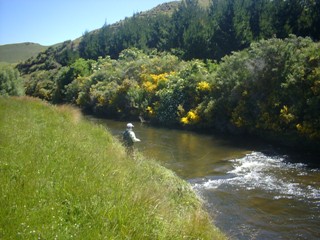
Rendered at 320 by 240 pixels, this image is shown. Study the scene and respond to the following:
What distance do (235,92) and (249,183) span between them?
589 inches

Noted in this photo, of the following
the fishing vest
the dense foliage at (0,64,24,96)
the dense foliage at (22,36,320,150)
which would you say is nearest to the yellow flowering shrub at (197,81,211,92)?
the dense foliage at (22,36,320,150)

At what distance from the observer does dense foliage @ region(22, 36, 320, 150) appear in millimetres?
23812

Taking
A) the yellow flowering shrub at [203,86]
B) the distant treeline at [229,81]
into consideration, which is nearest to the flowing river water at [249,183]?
the distant treeline at [229,81]

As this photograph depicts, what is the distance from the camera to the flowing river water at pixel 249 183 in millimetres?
11297

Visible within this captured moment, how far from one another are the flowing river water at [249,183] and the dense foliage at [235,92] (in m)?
2.39

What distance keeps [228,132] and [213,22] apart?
34.9 meters

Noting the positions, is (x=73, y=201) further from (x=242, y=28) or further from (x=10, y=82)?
(x=10, y=82)

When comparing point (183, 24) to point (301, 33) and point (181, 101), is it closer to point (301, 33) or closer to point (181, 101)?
point (301, 33)

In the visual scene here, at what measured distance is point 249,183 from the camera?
52.2ft

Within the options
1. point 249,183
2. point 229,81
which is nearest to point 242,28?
point 229,81

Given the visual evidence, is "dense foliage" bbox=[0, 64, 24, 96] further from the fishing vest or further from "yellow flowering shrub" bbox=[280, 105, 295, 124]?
the fishing vest

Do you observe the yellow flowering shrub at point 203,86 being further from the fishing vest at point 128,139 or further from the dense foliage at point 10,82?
the dense foliage at point 10,82

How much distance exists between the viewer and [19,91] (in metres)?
56.4

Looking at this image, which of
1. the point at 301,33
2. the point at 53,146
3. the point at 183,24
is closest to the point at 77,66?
the point at 183,24
